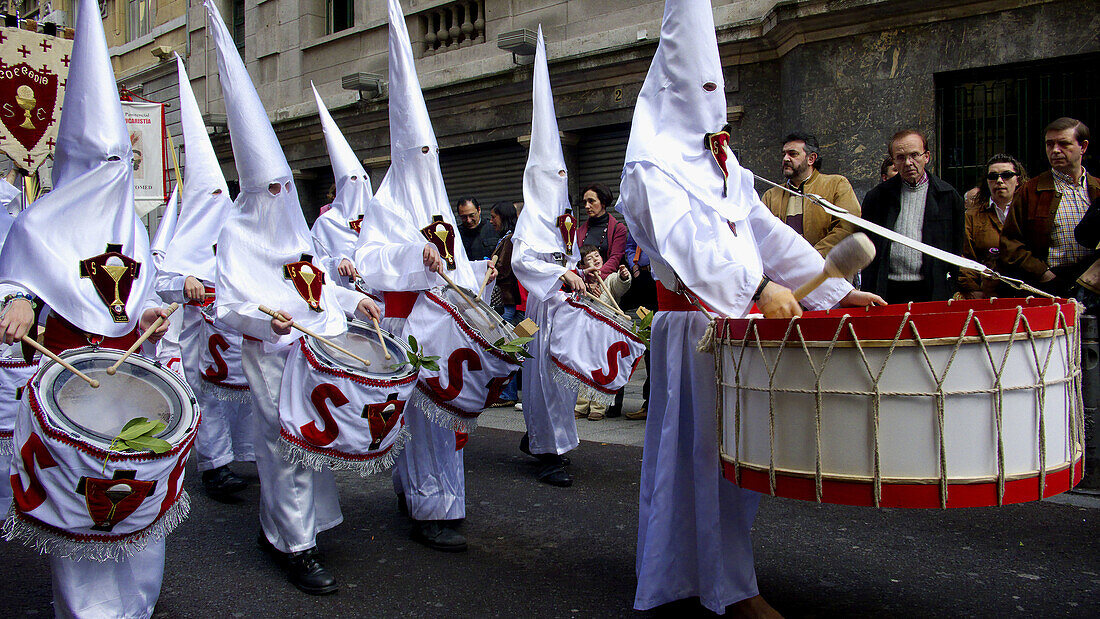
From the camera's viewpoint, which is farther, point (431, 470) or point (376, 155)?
point (376, 155)

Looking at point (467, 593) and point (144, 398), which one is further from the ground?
point (144, 398)

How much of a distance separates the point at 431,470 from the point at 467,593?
886 mm

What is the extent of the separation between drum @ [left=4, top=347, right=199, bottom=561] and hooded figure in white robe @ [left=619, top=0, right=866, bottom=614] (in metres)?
1.76

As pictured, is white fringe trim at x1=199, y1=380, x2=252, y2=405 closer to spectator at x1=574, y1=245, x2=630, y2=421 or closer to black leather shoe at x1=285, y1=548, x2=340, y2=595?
black leather shoe at x1=285, y1=548, x2=340, y2=595

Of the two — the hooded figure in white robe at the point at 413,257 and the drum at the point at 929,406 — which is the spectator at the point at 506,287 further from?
the drum at the point at 929,406

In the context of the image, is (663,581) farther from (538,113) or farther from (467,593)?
(538,113)

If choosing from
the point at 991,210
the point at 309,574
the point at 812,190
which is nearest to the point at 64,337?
the point at 309,574

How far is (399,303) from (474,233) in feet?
14.5

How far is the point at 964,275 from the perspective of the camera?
5.66 meters

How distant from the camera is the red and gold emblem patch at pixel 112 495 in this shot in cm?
286

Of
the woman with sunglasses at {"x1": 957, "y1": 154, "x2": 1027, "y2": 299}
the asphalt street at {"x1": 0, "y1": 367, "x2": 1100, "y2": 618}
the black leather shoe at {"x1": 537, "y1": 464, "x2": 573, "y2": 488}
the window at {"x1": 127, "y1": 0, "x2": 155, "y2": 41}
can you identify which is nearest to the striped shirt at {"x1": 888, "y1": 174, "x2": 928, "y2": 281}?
the woman with sunglasses at {"x1": 957, "y1": 154, "x2": 1027, "y2": 299}

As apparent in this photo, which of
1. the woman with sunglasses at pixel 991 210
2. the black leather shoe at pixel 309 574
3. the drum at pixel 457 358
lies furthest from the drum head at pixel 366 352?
the woman with sunglasses at pixel 991 210

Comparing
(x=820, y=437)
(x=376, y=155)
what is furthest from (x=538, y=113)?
(x=376, y=155)

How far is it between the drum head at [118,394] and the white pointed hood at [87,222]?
37 cm
